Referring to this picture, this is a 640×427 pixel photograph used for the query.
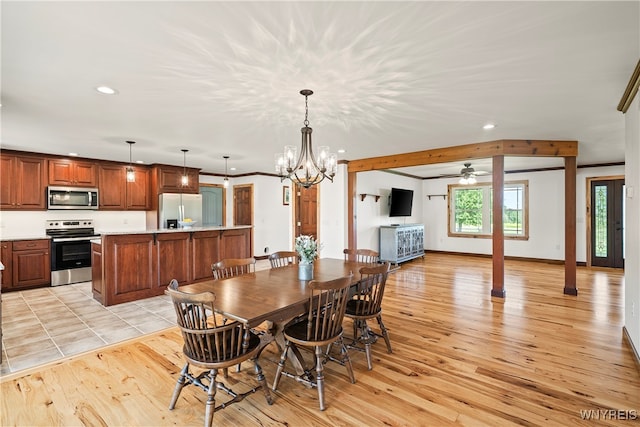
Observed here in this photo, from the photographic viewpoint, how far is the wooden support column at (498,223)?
459 centimetres

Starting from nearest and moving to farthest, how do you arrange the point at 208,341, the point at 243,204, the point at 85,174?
the point at 208,341
the point at 85,174
the point at 243,204

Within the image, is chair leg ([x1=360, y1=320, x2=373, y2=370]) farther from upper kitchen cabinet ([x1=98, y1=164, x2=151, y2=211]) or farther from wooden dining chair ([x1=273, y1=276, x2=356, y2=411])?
upper kitchen cabinet ([x1=98, y1=164, x2=151, y2=211])

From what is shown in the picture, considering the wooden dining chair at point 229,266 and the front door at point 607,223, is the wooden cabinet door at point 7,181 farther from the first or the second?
the front door at point 607,223

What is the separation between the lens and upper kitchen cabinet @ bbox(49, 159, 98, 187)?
5.60 metres

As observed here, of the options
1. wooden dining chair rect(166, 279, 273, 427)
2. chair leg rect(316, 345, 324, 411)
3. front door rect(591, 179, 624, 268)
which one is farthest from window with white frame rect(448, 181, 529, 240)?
wooden dining chair rect(166, 279, 273, 427)

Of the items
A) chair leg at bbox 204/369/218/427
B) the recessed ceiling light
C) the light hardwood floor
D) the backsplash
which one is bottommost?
the light hardwood floor

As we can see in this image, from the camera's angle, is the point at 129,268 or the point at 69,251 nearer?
the point at 129,268

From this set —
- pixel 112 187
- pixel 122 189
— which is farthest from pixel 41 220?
pixel 122 189

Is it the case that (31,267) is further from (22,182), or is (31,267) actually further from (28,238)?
(22,182)

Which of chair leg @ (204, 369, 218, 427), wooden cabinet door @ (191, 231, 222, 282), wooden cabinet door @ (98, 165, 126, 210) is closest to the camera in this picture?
chair leg @ (204, 369, 218, 427)

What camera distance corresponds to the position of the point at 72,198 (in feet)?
18.8

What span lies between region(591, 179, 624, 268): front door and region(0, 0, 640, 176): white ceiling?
3.50 meters

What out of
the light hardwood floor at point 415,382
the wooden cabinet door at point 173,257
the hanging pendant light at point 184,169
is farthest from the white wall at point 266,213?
the light hardwood floor at point 415,382

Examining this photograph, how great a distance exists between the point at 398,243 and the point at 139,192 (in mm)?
5860
